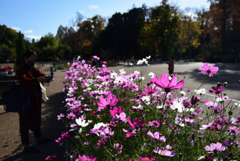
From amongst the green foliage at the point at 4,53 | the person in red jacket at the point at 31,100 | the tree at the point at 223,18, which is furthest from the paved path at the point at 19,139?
the green foliage at the point at 4,53

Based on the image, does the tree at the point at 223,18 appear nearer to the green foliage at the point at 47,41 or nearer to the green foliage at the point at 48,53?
the green foliage at the point at 48,53

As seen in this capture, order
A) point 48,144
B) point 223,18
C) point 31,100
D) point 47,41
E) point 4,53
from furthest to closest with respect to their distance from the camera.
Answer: point 47,41 → point 4,53 → point 223,18 → point 48,144 → point 31,100

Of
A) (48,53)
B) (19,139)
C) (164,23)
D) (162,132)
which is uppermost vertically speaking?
(164,23)

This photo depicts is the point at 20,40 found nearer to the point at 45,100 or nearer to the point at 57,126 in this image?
the point at 45,100

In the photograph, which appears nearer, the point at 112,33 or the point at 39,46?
the point at 112,33

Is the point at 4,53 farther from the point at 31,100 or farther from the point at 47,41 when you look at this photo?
the point at 31,100

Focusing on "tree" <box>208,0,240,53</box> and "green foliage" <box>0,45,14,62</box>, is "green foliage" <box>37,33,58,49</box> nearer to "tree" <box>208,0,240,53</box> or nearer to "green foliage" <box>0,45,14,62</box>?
"green foliage" <box>0,45,14,62</box>

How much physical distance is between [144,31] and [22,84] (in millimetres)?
37401

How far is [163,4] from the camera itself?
37438mm

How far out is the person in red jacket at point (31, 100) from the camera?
3141 millimetres

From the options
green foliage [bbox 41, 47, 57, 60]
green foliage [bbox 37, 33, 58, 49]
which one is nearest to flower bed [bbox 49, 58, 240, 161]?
green foliage [bbox 41, 47, 57, 60]

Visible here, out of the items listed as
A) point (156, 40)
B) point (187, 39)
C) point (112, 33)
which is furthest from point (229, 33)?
point (112, 33)

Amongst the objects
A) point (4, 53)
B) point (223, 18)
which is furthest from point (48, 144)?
point (4, 53)

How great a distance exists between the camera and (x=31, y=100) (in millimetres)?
3256
